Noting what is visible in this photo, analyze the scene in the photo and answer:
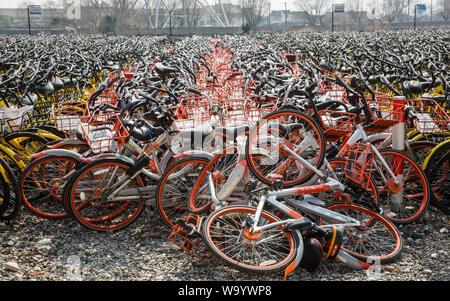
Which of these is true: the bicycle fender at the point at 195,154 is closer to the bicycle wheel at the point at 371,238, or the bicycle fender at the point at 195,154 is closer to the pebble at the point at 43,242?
the bicycle wheel at the point at 371,238

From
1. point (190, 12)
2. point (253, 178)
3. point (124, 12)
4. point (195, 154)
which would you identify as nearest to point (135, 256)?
point (195, 154)

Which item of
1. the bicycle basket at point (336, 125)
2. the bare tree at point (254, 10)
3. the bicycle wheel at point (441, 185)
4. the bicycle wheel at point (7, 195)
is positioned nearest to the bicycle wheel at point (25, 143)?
the bicycle wheel at point (7, 195)

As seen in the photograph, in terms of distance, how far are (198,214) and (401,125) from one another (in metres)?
1.89

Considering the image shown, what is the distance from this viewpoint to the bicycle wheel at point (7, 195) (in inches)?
141

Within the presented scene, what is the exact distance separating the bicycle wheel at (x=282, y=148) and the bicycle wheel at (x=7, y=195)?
1.88 meters

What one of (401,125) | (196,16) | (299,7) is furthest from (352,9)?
(401,125)

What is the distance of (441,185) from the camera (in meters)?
4.01

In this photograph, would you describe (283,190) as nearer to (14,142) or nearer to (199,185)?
(199,185)

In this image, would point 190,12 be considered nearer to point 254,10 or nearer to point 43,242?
point 254,10

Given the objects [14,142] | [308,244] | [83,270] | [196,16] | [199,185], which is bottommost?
[83,270]

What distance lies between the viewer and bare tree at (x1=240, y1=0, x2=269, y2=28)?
2585 inches

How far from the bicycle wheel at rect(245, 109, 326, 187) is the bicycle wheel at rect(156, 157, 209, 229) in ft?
1.58

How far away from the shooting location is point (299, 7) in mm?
84500

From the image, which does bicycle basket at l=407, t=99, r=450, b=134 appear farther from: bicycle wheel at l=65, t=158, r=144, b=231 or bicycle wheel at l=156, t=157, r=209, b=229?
bicycle wheel at l=65, t=158, r=144, b=231
